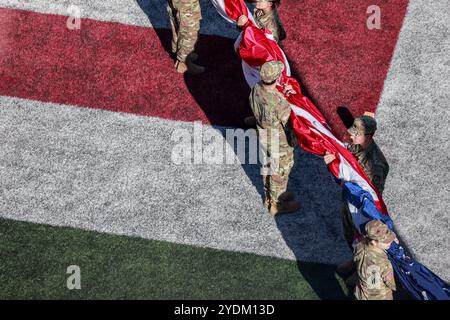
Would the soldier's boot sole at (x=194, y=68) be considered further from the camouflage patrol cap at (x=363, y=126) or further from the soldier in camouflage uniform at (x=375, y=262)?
the soldier in camouflage uniform at (x=375, y=262)

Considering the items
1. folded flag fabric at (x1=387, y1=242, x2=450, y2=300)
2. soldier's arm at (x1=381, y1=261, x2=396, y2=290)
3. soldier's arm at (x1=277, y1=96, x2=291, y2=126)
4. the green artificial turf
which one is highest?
soldier's arm at (x1=277, y1=96, x2=291, y2=126)

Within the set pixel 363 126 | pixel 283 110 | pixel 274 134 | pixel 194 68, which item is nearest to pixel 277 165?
pixel 274 134

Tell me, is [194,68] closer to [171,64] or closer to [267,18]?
[171,64]

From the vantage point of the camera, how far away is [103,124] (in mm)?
10992

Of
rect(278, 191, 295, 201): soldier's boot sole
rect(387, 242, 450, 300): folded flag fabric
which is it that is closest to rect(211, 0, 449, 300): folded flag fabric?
rect(387, 242, 450, 300): folded flag fabric

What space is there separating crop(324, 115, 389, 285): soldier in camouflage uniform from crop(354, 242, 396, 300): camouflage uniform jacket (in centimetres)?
74

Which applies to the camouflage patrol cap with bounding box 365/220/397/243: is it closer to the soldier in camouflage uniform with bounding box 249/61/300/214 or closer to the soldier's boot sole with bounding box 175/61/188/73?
the soldier in camouflage uniform with bounding box 249/61/300/214

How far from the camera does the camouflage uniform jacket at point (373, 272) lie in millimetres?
8086

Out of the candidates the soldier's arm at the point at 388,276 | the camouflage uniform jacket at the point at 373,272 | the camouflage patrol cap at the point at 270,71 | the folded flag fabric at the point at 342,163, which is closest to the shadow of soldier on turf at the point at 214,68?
the folded flag fabric at the point at 342,163

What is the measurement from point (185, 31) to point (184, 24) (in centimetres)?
10

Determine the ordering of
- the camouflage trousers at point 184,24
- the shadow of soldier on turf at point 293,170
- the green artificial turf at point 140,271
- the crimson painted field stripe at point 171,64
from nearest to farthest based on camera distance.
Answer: the green artificial turf at point 140,271
the shadow of soldier on turf at point 293,170
the camouflage trousers at point 184,24
the crimson painted field stripe at point 171,64

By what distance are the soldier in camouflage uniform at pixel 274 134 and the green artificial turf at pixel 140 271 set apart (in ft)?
2.51

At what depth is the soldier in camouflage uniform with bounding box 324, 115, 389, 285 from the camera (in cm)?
902

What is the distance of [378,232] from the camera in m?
7.91
